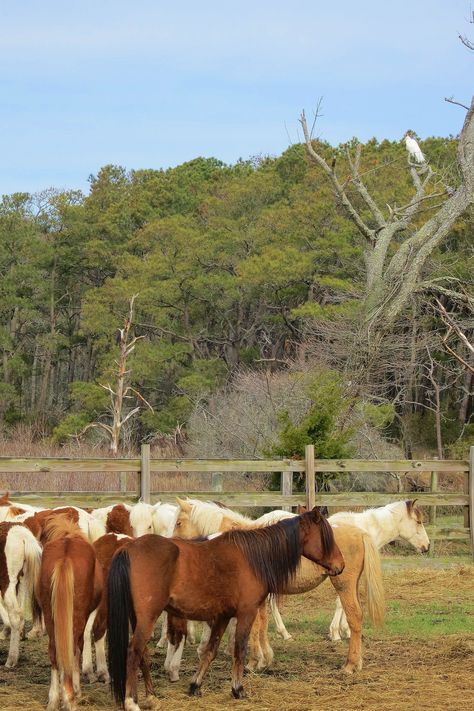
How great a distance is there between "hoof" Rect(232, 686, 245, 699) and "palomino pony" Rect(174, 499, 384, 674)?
0.84 metres

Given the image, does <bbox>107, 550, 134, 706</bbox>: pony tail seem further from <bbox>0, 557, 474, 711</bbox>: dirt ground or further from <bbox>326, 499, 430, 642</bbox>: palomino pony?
<bbox>326, 499, 430, 642</bbox>: palomino pony

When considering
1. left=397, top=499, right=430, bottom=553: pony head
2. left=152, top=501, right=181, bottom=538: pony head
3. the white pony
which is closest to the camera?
left=152, top=501, right=181, bottom=538: pony head

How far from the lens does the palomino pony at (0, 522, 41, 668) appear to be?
8.22m

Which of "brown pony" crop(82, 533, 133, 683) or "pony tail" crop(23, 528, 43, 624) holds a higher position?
"pony tail" crop(23, 528, 43, 624)

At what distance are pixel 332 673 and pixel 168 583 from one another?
5.86 ft

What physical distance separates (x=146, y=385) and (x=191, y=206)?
1346cm

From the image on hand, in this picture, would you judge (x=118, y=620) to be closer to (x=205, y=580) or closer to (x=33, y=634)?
(x=205, y=580)

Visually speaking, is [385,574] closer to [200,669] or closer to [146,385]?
[200,669]

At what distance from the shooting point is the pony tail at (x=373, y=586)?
854cm

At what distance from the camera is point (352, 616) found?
8.26 meters

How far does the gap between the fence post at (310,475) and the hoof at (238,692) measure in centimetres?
662

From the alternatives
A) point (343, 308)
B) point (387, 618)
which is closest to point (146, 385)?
point (343, 308)

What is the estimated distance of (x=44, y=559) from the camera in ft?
23.8

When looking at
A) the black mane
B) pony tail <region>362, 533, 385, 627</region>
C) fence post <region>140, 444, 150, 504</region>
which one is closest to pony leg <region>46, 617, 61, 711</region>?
the black mane
